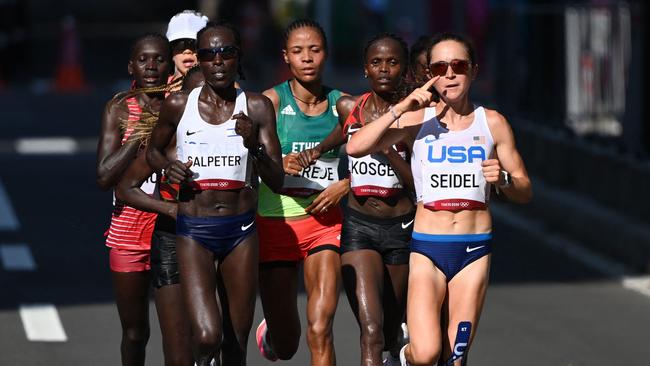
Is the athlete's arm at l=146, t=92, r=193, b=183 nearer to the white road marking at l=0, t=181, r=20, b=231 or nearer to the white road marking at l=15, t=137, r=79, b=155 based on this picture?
the white road marking at l=0, t=181, r=20, b=231

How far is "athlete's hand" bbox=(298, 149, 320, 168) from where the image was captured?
930 centimetres

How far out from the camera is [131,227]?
9.23m

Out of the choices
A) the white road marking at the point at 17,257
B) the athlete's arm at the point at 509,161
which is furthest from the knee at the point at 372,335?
the white road marking at the point at 17,257

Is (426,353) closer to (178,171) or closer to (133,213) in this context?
(178,171)

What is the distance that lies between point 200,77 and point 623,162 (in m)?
7.39

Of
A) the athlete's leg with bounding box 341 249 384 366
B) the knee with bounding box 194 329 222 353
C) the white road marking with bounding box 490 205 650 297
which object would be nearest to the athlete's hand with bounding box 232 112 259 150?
the knee with bounding box 194 329 222 353

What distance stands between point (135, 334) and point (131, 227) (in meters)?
0.58

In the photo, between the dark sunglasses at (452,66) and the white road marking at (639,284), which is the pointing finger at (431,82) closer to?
the dark sunglasses at (452,66)

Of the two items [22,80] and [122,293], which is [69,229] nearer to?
[122,293]

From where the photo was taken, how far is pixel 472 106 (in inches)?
340

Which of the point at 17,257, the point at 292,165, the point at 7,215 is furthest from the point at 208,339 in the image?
the point at 7,215

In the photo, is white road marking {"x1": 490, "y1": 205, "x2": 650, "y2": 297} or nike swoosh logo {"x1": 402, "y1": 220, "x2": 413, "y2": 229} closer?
nike swoosh logo {"x1": 402, "y1": 220, "x2": 413, "y2": 229}

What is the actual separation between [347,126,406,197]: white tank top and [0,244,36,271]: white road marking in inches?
237

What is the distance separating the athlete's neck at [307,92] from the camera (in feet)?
31.4
